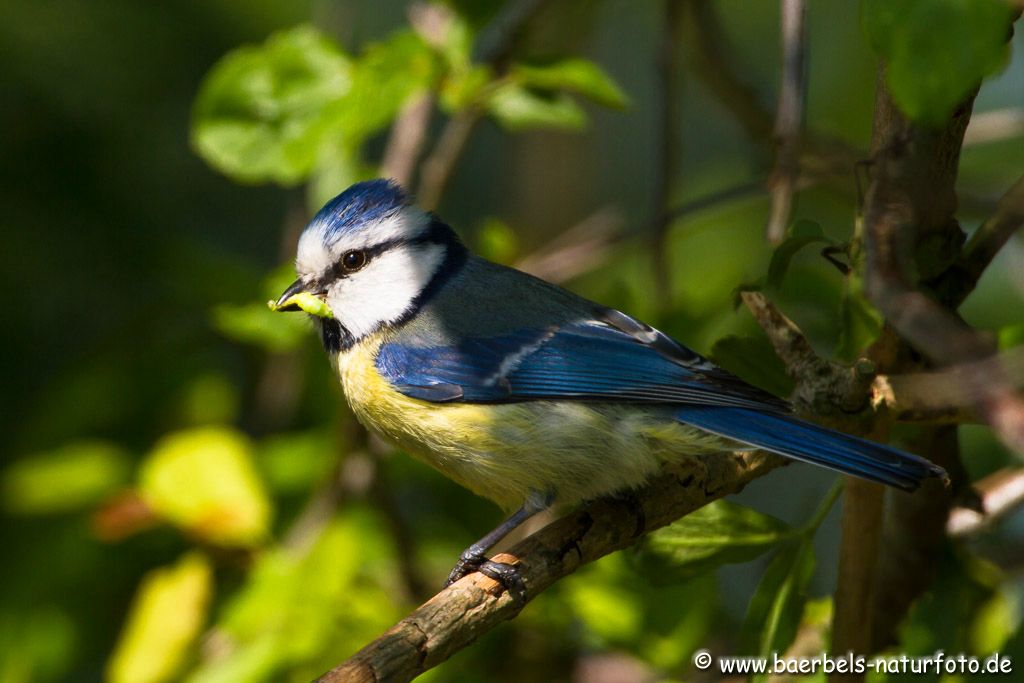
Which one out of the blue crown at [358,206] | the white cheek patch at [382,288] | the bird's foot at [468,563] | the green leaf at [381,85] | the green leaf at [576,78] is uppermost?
the green leaf at [576,78]

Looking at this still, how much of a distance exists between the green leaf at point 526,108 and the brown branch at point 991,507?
3.67ft

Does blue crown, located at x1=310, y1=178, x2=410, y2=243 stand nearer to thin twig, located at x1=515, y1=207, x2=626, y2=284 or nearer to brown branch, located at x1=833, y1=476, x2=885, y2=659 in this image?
thin twig, located at x1=515, y1=207, x2=626, y2=284

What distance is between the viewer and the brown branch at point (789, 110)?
6.52 ft

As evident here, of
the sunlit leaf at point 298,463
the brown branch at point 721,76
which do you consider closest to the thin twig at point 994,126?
the brown branch at point 721,76

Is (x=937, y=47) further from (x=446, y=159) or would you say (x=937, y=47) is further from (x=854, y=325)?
(x=446, y=159)

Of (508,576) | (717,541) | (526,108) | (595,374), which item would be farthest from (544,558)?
(526,108)

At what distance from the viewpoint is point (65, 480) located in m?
2.61

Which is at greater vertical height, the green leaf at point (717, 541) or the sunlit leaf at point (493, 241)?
the sunlit leaf at point (493, 241)

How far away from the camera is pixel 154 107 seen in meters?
3.95

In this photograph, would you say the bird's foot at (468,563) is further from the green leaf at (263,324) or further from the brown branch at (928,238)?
the brown branch at (928,238)

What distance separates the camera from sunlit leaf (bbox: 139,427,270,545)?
7.82ft

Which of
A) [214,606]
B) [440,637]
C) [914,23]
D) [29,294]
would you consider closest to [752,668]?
[440,637]

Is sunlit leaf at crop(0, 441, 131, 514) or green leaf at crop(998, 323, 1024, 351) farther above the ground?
green leaf at crop(998, 323, 1024, 351)

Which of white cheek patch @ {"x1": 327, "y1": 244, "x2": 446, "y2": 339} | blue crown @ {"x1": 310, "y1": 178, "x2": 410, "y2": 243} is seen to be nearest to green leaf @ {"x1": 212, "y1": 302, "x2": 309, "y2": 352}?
white cheek patch @ {"x1": 327, "y1": 244, "x2": 446, "y2": 339}
